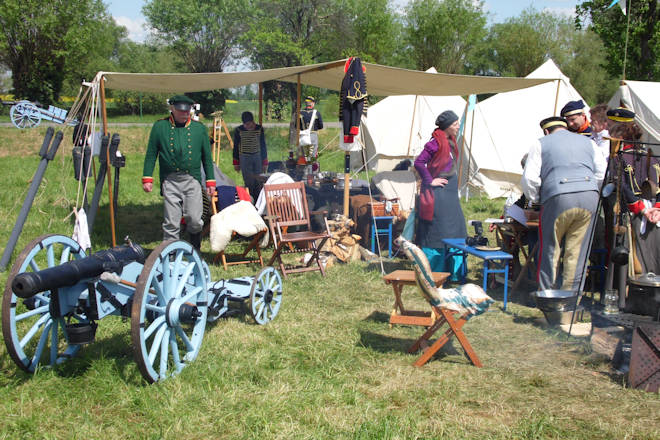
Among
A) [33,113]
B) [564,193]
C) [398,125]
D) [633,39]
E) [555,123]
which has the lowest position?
[564,193]

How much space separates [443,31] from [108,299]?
30.4 metres

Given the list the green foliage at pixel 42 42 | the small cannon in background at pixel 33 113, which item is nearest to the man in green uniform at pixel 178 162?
the small cannon in background at pixel 33 113

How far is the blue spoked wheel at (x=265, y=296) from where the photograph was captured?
12.9ft

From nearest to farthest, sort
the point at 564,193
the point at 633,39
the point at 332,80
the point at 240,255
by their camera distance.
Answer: the point at 564,193 → the point at 240,255 → the point at 332,80 → the point at 633,39

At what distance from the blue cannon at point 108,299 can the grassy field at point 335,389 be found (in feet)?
0.59

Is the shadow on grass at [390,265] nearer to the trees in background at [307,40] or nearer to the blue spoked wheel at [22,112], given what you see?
the blue spoked wheel at [22,112]

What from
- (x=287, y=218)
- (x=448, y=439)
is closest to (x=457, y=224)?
(x=287, y=218)

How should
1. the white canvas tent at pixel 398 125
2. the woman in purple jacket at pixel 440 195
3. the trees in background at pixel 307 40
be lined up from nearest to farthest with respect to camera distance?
the woman in purple jacket at pixel 440 195 < the white canvas tent at pixel 398 125 < the trees in background at pixel 307 40

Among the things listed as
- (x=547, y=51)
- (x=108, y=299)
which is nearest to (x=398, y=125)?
(x=108, y=299)

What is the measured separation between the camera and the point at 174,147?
4938mm

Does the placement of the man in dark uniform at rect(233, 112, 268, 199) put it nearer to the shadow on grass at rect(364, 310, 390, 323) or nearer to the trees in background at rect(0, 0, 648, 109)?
the shadow on grass at rect(364, 310, 390, 323)

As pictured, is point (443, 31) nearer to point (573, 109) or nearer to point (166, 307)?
point (573, 109)

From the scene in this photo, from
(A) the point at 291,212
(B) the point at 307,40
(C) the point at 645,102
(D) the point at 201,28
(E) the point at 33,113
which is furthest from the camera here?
(D) the point at 201,28

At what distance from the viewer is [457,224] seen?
5074 mm
